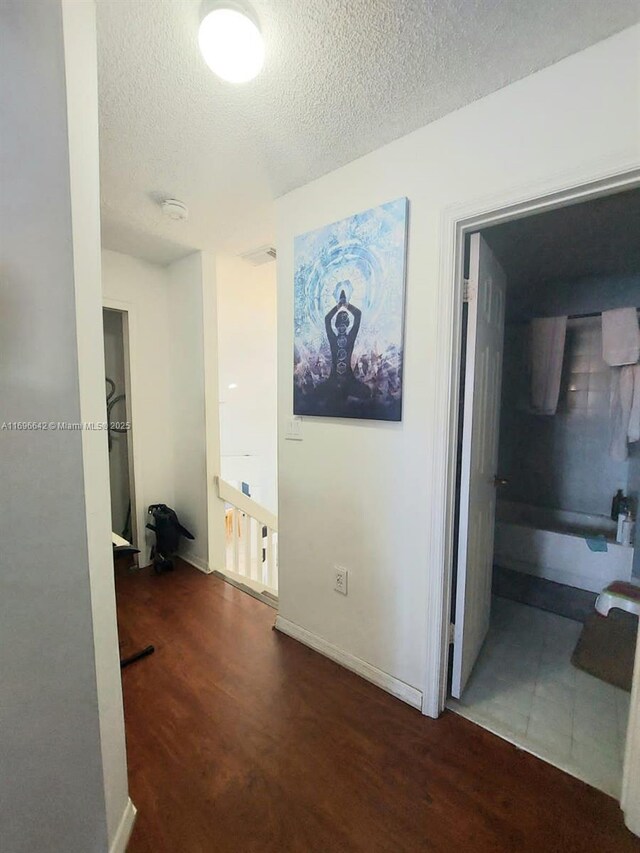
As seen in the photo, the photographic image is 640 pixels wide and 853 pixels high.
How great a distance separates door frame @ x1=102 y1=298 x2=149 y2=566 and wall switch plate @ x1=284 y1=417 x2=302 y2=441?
1530 millimetres

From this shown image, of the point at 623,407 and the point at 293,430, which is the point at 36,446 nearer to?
the point at 293,430

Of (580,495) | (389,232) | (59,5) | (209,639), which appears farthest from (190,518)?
(580,495)

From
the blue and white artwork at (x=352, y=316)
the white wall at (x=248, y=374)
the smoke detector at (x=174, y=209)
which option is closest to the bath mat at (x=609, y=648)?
the blue and white artwork at (x=352, y=316)

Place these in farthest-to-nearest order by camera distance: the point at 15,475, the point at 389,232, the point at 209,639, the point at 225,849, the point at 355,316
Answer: the point at 209,639
the point at 355,316
the point at 389,232
the point at 225,849
the point at 15,475

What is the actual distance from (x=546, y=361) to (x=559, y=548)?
148 centimetres

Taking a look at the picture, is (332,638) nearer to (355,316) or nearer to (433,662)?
(433,662)

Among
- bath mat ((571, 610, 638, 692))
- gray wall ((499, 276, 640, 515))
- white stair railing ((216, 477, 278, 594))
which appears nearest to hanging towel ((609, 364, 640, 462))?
gray wall ((499, 276, 640, 515))

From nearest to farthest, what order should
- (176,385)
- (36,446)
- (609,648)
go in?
(36,446), (609,648), (176,385)

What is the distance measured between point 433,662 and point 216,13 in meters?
2.28

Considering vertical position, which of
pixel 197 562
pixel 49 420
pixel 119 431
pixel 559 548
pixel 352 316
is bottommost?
pixel 197 562

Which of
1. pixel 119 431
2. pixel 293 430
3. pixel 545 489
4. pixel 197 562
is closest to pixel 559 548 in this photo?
pixel 545 489

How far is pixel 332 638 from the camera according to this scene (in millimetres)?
1788

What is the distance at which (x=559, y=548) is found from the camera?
2592 mm

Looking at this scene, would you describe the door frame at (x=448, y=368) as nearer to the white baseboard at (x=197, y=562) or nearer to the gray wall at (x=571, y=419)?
the white baseboard at (x=197, y=562)
